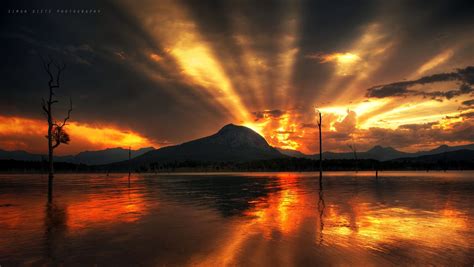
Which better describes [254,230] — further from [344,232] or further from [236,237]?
[344,232]

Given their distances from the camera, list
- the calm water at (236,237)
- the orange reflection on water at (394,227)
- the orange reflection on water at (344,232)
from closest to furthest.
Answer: the calm water at (236,237)
the orange reflection on water at (344,232)
the orange reflection on water at (394,227)

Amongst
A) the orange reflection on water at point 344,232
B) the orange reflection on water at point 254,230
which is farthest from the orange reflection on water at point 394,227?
the orange reflection on water at point 254,230

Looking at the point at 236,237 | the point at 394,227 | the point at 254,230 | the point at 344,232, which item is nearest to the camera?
the point at 236,237

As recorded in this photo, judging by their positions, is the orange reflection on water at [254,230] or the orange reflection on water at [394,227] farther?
the orange reflection on water at [394,227]

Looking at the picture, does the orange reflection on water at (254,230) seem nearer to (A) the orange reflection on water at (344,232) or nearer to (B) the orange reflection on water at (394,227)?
(A) the orange reflection on water at (344,232)

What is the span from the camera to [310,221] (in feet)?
65.7

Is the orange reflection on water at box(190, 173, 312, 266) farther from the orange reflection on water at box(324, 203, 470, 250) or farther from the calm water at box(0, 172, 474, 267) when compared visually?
the orange reflection on water at box(324, 203, 470, 250)

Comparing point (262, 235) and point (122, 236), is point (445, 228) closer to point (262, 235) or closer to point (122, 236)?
point (262, 235)

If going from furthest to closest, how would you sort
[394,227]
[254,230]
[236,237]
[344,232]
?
[394,227] < [254,230] < [344,232] < [236,237]

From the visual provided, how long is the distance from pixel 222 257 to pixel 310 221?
9.65 m

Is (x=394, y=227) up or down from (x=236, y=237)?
down

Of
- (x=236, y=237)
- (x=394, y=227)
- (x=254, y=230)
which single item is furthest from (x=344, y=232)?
(x=236, y=237)

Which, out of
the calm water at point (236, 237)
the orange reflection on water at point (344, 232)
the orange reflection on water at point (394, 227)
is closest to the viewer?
the calm water at point (236, 237)

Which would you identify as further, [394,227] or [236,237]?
[394,227]
